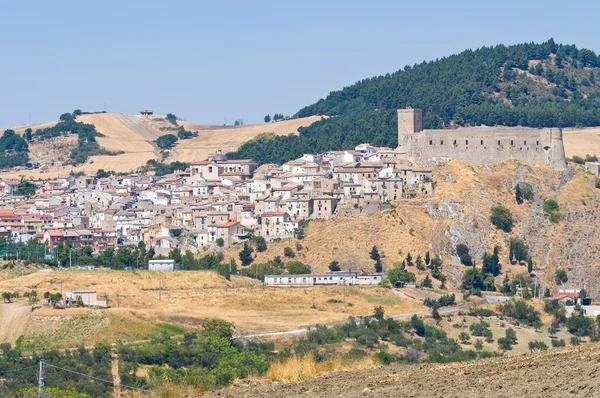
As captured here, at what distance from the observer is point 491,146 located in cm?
7038

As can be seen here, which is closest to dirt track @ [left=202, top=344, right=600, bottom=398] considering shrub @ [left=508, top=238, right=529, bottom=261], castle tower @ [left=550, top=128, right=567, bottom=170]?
shrub @ [left=508, top=238, right=529, bottom=261]

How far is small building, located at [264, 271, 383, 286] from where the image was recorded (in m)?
58.6

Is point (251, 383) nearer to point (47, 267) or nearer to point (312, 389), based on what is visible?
point (312, 389)

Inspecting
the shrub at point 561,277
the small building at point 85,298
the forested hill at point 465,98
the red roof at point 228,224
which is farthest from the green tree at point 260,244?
the forested hill at point 465,98

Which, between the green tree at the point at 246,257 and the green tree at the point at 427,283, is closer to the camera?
the green tree at the point at 427,283

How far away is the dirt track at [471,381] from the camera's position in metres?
13.3

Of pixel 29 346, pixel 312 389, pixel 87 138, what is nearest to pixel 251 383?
pixel 312 389

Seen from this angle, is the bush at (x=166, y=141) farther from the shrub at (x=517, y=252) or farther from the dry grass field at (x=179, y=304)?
the dry grass field at (x=179, y=304)

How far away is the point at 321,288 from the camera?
57281mm

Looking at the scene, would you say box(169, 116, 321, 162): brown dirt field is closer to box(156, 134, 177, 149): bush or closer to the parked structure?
box(156, 134, 177, 149): bush

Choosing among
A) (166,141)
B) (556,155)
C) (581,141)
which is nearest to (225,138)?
(166,141)

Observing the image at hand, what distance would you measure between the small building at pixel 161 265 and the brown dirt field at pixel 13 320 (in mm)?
10145

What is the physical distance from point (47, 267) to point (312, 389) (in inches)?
1845

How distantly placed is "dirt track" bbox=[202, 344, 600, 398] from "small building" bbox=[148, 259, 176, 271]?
1715 inches
